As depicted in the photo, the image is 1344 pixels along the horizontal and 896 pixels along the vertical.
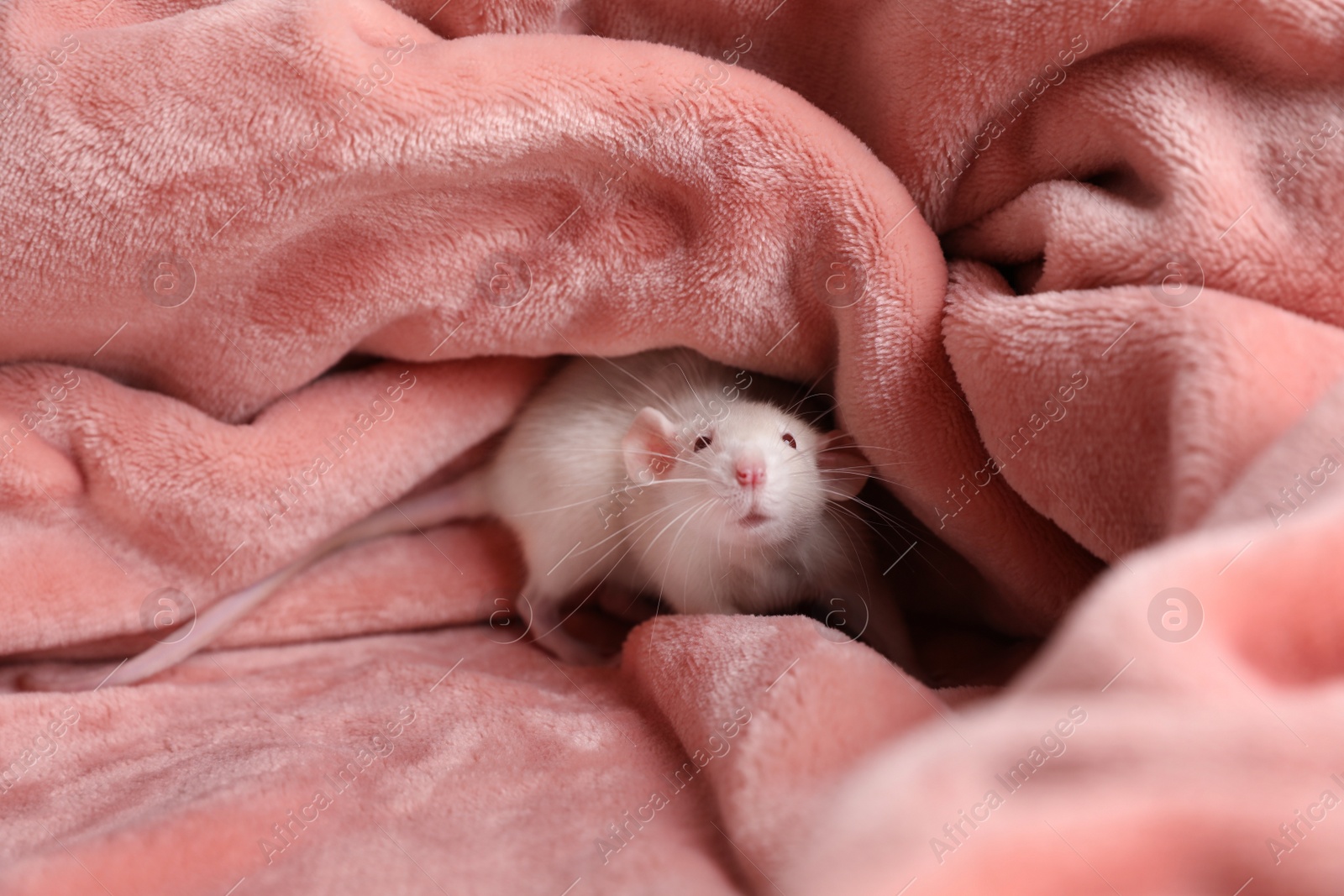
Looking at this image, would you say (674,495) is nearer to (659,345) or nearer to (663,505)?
(663,505)

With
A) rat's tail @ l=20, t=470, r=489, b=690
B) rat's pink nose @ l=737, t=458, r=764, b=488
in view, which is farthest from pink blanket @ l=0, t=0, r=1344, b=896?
rat's pink nose @ l=737, t=458, r=764, b=488

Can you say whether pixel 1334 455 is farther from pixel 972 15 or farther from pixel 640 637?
pixel 640 637

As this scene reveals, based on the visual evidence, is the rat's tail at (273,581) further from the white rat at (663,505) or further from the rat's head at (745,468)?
the rat's head at (745,468)

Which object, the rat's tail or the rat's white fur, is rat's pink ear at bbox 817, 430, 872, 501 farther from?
the rat's tail

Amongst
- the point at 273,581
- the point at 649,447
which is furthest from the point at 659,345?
the point at 273,581

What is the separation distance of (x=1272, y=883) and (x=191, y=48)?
1190 mm

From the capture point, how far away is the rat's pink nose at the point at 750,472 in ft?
3.80

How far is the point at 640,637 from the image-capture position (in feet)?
3.56

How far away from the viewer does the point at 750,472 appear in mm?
1157

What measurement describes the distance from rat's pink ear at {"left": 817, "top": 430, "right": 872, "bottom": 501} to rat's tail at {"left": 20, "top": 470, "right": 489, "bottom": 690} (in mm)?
537

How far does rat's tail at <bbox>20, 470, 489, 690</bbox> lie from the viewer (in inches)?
45.2

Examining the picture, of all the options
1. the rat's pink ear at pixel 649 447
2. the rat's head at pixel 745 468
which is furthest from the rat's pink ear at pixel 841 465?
the rat's pink ear at pixel 649 447

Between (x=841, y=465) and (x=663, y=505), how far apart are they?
260 millimetres

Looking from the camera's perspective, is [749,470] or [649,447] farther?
[649,447]
